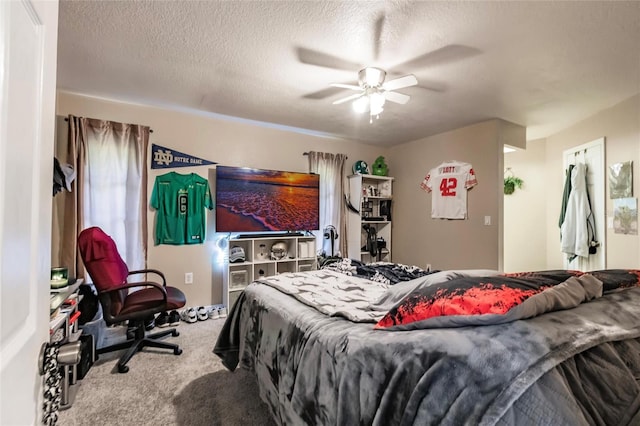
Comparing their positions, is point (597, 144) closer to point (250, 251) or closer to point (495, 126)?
point (495, 126)

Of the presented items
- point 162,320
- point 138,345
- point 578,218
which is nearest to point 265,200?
point 162,320

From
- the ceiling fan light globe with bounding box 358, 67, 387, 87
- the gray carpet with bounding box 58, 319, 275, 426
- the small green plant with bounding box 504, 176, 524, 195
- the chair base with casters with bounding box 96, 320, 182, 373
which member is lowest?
the gray carpet with bounding box 58, 319, 275, 426

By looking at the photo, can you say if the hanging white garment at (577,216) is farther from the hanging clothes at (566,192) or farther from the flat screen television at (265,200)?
the flat screen television at (265,200)

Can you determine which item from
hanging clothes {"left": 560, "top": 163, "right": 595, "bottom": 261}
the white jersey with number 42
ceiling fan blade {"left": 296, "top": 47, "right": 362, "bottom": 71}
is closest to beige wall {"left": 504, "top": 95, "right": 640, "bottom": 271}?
hanging clothes {"left": 560, "top": 163, "right": 595, "bottom": 261}

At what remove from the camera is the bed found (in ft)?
2.41

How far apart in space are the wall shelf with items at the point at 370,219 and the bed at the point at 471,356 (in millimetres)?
3064

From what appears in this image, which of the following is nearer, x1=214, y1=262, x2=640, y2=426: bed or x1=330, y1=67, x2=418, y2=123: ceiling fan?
x1=214, y1=262, x2=640, y2=426: bed

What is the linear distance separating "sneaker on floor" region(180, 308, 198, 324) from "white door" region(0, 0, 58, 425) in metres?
2.88

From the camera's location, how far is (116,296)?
2.30 meters

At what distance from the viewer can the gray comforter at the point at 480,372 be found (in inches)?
28.3

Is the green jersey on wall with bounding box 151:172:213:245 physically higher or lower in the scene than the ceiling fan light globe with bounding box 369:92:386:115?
lower

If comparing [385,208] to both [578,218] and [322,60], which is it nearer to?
[578,218]

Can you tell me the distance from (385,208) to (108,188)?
12.9 ft

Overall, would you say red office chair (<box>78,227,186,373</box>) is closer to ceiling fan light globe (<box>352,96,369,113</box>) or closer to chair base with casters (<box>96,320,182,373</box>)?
chair base with casters (<box>96,320,182,373</box>)
